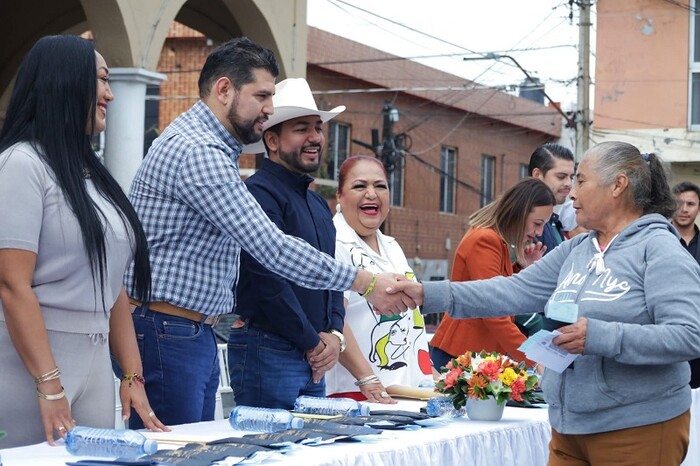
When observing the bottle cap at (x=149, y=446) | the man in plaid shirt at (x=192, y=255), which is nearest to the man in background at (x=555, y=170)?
the man in plaid shirt at (x=192, y=255)

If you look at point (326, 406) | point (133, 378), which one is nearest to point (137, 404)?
point (133, 378)

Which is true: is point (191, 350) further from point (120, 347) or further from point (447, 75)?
point (447, 75)

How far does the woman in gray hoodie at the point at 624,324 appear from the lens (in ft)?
11.0

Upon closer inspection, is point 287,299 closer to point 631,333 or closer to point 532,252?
point 631,333

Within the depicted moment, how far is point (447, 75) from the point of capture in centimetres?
2802

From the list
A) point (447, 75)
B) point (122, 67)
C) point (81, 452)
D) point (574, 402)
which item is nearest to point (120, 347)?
point (81, 452)

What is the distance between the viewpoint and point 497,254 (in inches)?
210

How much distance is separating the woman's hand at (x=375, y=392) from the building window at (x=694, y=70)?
13.3 m

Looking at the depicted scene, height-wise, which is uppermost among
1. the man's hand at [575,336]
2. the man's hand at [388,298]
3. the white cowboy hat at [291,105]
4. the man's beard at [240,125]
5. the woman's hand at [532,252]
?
the white cowboy hat at [291,105]

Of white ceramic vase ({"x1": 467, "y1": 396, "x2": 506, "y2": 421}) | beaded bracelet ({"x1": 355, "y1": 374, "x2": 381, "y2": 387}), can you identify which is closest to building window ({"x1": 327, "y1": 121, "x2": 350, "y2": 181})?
beaded bracelet ({"x1": 355, "y1": 374, "x2": 381, "y2": 387})

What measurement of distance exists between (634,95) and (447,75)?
1139 centimetres

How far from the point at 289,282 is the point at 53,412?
137 cm

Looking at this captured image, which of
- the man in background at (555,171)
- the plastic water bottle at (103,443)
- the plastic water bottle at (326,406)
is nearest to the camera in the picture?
the plastic water bottle at (103,443)

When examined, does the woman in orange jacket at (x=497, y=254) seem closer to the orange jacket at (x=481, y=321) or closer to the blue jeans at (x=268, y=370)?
the orange jacket at (x=481, y=321)
